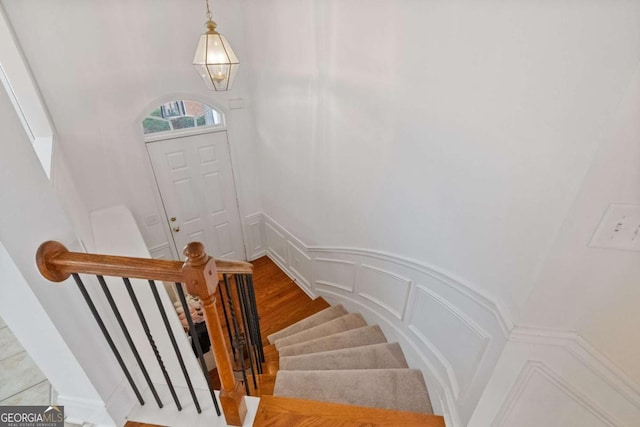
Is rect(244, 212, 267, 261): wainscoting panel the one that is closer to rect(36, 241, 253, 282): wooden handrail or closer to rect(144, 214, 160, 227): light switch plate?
rect(144, 214, 160, 227): light switch plate

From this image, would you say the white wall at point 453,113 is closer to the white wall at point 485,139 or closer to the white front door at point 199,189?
the white wall at point 485,139

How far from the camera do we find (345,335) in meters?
2.94

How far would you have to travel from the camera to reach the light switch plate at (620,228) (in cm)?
94

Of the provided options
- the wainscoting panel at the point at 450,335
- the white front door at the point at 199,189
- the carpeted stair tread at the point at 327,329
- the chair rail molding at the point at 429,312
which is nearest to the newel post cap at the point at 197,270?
the chair rail molding at the point at 429,312

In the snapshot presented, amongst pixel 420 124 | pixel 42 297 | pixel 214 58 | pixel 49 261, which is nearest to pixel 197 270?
pixel 49 261

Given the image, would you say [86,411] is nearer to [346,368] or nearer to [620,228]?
[346,368]

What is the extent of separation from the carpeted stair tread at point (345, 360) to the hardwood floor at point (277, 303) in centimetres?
58

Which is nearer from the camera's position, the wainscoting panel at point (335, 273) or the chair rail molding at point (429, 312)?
the chair rail molding at point (429, 312)

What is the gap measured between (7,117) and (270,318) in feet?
11.2

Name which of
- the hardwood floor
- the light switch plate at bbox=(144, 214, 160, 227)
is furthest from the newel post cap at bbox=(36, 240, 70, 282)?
the light switch plate at bbox=(144, 214, 160, 227)

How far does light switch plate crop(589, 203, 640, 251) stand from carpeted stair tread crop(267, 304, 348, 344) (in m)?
2.90

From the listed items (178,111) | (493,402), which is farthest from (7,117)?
(178,111)

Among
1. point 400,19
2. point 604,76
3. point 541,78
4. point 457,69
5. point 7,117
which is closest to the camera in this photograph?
point 7,117

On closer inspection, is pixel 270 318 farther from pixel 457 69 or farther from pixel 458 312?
pixel 457 69
